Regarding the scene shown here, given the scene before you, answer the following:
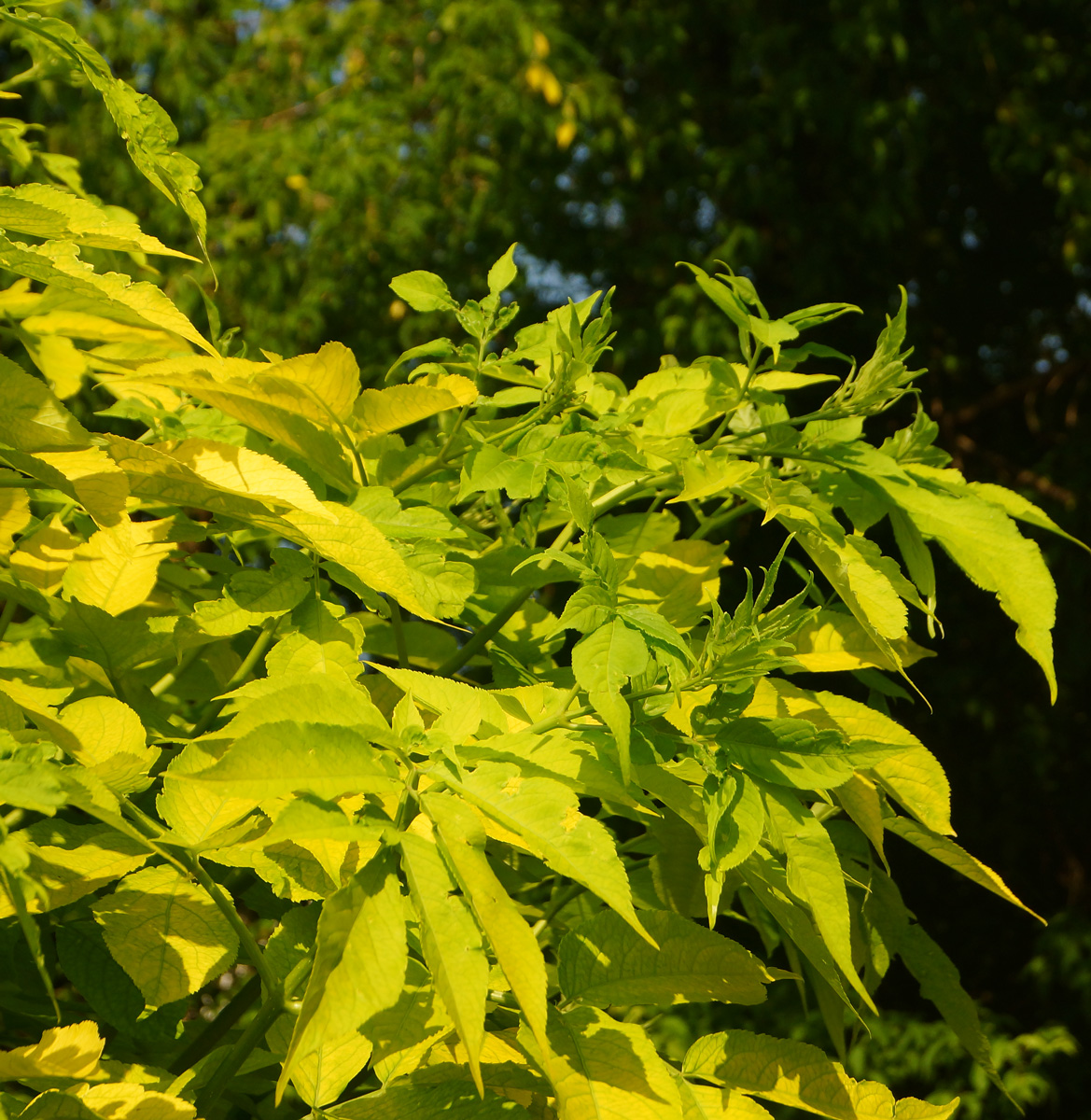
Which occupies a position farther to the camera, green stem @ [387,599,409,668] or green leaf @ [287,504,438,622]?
green stem @ [387,599,409,668]

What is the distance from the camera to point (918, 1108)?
0.75 m

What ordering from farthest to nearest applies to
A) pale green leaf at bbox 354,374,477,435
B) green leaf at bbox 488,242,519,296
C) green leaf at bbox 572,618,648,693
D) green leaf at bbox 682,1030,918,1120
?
1. green leaf at bbox 488,242,519,296
2. pale green leaf at bbox 354,374,477,435
3. green leaf at bbox 682,1030,918,1120
4. green leaf at bbox 572,618,648,693

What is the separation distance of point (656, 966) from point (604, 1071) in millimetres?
76

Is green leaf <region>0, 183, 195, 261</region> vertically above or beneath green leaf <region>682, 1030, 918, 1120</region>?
above

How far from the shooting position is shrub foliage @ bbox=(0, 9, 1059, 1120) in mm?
558

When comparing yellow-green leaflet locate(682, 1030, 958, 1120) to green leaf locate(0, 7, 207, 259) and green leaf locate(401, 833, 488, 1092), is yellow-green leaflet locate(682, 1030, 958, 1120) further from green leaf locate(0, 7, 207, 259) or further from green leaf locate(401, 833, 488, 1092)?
green leaf locate(0, 7, 207, 259)

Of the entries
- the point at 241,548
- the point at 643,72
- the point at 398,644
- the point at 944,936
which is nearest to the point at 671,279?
the point at 643,72

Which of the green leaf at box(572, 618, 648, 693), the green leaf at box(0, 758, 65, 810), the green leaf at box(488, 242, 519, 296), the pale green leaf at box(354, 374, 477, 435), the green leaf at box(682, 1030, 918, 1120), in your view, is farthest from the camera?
the green leaf at box(488, 242, 519, 296)

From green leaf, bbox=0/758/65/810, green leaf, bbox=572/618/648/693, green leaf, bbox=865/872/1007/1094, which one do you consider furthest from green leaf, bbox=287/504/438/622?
green leaf, bbox=865/872/1007/1094

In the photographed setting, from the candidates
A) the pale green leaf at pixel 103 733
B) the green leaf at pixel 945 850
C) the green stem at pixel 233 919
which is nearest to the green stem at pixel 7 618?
the pale green leaf at pixel 103 733

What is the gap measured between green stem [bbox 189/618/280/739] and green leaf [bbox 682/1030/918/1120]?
418 millimetres

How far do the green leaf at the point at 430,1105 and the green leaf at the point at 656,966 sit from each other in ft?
0.30

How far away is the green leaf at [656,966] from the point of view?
2.28 ft

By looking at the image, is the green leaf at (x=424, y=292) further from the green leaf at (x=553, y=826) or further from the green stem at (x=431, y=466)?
the green leaf at (x=553, y=826)
